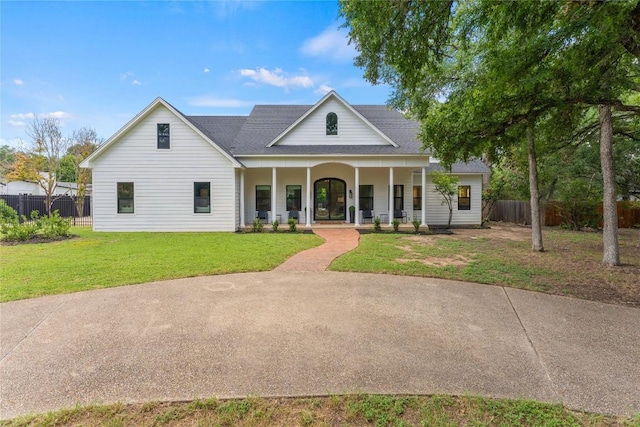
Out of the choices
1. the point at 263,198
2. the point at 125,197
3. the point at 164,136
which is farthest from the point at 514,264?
the point at 125,197

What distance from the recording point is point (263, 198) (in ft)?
54.4

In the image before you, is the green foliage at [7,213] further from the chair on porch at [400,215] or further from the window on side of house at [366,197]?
the chair on porch at [400,215]

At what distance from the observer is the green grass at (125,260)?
597 centimetres

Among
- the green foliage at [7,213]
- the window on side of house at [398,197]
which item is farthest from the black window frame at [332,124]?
the green foliage at [7,213]

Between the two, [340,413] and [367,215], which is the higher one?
[367,215]

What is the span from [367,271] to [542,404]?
447 centimetres

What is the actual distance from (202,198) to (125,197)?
3492 millimetres

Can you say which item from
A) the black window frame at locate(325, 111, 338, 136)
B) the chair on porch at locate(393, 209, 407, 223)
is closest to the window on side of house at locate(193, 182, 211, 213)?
the black window frame at locate(325, 111, 338, 136)

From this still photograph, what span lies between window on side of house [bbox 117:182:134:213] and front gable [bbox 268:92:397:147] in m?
6.86

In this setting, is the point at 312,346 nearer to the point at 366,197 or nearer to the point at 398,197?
the point at 366,197

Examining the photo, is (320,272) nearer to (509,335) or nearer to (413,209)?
(509,335)

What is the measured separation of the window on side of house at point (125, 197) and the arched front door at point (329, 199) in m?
8.86

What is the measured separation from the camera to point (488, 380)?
288 cm

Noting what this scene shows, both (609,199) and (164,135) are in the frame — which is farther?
(164,135)
